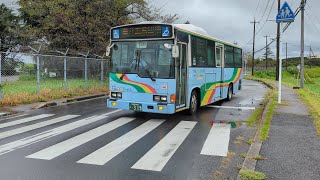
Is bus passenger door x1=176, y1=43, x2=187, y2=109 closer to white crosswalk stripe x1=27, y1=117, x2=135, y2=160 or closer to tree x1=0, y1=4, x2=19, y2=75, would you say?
white crosswalk stripe x1=27, y1=117, x2=135, y2=160

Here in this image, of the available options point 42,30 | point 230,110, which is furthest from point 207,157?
point 42,30

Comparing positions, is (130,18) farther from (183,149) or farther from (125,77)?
(183,149)

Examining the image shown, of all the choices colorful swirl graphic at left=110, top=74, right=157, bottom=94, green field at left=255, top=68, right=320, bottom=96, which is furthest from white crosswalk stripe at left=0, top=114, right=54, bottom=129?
green field at left=255, top=68, right=320, bottom=96

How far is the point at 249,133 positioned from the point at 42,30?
21.8m

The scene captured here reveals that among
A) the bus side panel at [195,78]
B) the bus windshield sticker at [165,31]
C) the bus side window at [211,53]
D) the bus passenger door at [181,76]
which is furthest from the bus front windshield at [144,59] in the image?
the bus side window at [211,53]

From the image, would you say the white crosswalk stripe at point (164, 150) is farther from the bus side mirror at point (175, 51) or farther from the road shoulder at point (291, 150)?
the bus side mirror at point (175, 51)

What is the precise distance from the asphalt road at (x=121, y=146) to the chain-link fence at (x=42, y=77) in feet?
11.6

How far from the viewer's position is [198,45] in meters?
11.7

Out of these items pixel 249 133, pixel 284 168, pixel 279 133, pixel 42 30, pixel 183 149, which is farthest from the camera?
pixel 42 30

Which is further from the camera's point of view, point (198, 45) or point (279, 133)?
point (198, 45)

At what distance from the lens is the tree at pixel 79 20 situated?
23.3 meters

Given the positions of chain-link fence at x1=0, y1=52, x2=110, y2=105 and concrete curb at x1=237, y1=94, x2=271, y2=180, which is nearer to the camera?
concrete curb at x1=237, y1=94, x2=271, y2=180

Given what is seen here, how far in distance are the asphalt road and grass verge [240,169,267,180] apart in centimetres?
28

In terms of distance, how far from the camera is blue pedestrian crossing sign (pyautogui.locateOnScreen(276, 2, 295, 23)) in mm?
12836
